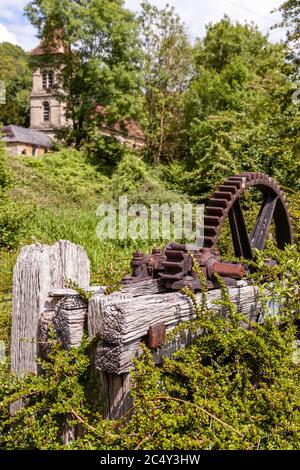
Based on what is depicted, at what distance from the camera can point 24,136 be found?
100 ft

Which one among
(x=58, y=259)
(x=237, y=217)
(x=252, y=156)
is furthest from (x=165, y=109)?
(x=58, y=259)

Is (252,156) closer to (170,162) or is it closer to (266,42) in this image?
(170,162)

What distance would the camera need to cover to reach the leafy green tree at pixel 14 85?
110 feet

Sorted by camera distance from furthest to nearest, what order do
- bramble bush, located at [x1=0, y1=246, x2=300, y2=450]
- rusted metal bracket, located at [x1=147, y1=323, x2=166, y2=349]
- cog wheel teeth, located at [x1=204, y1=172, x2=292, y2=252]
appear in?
cog wheel teeth, located at [x1=204, y1=172, x2=292, y2=252] < rusted metal bracket, located at [x1=147, y1=323, x2=166, y2=349] < bramble bush, located at [x1=0, y1=246, x2=300, y2=450]

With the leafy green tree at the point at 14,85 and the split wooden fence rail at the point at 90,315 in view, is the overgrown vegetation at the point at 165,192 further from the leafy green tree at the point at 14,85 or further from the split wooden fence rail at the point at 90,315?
the leafy green tree at the point at 14,85

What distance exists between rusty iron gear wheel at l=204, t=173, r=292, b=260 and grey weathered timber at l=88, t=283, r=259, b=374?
3.25ft

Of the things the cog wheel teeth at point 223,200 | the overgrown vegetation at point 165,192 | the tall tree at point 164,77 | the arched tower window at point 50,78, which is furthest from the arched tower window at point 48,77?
the cog wheel teeth at point 223,200

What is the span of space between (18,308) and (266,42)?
22828 millimetres

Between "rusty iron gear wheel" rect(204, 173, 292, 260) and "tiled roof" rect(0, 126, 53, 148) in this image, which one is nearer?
"rusty iron gear wheel" rect(204, 173, 292, 260)

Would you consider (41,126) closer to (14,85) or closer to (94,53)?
(14,85)

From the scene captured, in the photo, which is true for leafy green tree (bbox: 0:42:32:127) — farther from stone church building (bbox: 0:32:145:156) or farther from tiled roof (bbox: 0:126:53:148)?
tiled roof (bbox: 0:126:53:148)

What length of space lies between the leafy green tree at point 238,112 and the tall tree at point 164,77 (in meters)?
0.84

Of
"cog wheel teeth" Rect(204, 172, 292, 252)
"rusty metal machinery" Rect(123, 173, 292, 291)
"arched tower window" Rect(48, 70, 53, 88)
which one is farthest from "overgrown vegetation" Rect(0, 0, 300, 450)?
"arched tower window" Rect(48, 70, 53, 88)

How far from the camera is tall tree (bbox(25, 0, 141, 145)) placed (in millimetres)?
18422
